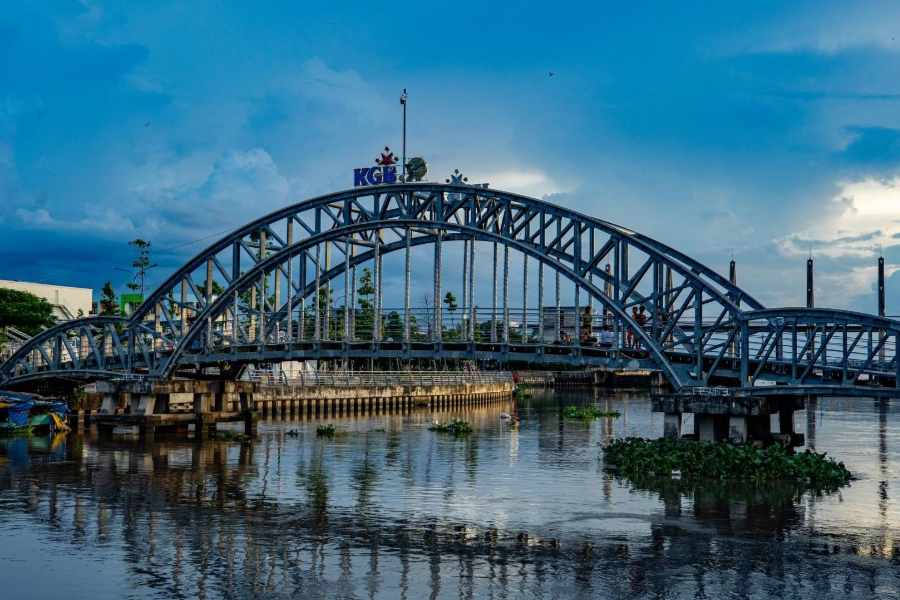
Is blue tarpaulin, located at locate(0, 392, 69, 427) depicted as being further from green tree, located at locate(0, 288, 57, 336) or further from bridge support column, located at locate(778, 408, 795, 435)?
green tree, located at locate(0, 288, 57, 336)

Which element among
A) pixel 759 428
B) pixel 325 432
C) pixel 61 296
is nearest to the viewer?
pixel 759 428

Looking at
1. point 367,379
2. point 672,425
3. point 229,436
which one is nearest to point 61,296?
point 367,379

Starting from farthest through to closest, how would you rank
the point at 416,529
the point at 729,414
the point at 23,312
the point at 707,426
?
1. the point at 23,312
2. the point at 707,426
3. the point at 729,414
4. the point at 416,529

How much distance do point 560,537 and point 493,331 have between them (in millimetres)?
18484

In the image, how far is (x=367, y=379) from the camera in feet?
311

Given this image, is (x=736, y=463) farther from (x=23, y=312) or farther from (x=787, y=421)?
(x=23, y=312)

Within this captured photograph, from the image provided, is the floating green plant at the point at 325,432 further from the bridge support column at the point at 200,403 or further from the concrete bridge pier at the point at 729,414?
the concrete bridge pier at the point at 729,414

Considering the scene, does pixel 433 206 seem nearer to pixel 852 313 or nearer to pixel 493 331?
pixel 493 331

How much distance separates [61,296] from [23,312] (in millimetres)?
26921

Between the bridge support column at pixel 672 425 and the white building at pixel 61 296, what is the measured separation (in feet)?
343

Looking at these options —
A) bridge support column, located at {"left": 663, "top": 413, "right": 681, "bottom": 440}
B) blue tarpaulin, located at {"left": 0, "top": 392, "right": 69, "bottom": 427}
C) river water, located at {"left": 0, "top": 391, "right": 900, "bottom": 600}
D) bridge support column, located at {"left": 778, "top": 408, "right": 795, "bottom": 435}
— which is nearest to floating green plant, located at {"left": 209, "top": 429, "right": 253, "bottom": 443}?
river water, located at {"left": 0, "top": 391, "right": 900, "bottom": 600}

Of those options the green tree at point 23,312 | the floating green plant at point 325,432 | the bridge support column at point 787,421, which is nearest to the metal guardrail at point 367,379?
the floating green plant at point 325,432

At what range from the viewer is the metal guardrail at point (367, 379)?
8409cm

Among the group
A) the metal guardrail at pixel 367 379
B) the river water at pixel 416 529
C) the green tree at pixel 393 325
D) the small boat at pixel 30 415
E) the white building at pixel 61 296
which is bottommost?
the river water at pixel 416 529
